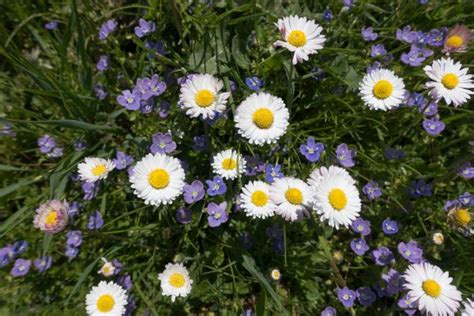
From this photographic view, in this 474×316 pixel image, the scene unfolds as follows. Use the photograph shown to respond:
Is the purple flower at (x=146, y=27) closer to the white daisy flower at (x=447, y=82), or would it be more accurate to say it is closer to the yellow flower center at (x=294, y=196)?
the yellow flower center at (x=294, y=196)

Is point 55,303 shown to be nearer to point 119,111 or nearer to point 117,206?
point 117,206

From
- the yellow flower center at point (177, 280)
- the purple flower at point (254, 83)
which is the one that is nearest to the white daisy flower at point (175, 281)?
the yellow flower center at point (177, 280)

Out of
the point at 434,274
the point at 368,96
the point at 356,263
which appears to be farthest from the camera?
the point at 356,263

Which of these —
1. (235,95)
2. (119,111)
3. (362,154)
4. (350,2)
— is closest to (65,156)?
(119,111)

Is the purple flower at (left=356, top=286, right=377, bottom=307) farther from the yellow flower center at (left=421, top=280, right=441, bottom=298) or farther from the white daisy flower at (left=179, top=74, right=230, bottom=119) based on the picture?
the white daisy flower at (left=179, top=74, right=230, bottom=119)

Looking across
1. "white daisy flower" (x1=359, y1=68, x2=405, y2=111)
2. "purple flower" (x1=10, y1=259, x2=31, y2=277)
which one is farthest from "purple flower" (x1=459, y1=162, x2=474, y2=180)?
"purple flower" (x1=10, y1=259, x2=31, y2=277)
